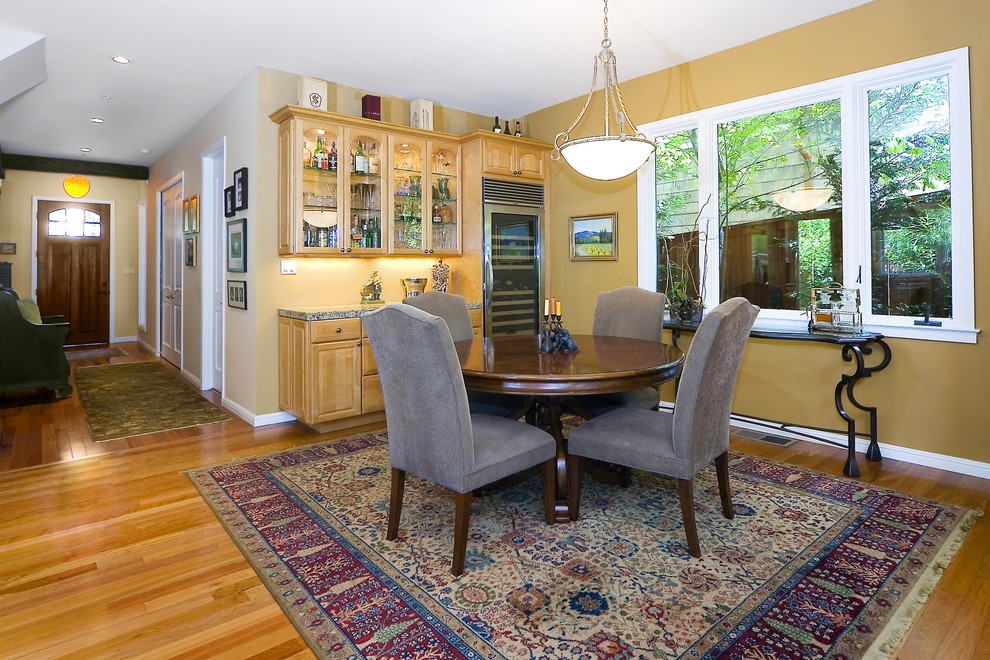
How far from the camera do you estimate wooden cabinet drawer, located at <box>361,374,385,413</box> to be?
4156mm

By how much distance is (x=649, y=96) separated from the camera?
4523mm

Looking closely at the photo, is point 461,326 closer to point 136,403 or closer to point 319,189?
point 319,189

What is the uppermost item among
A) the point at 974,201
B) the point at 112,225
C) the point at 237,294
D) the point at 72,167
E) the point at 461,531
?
the point at 72,167

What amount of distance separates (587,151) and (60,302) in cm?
869

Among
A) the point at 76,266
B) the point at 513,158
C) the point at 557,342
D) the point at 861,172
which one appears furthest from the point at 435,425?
the point at 76,266

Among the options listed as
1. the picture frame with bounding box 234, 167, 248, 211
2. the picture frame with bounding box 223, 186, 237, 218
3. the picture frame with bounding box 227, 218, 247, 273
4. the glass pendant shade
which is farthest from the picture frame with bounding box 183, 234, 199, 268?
the glass pendant shade

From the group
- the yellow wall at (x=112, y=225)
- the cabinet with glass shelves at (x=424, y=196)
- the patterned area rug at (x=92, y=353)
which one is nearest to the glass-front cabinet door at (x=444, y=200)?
the cabinet with glass shelves at (x=424, y=196)

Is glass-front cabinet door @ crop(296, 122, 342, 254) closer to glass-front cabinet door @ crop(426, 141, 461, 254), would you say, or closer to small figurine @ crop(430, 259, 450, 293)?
glass-front cabinet door @ crop(426, 141, 461, 254)

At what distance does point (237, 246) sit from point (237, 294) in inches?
15.1

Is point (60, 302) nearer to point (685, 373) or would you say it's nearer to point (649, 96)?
point (649, 96)

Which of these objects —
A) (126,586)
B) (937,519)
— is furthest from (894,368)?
(126,586)

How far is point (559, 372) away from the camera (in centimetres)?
229

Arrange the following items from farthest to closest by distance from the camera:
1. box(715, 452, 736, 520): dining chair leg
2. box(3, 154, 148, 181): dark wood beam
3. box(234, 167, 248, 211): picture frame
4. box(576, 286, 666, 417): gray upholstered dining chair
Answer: box(3, 154, 148, 181): dark wood beam < box(234, 167, 248, 211): picture frame < box(576, 286, 666, 417): gray upholstered dining chair < box(715, 452, 736, 520): dining chair leg

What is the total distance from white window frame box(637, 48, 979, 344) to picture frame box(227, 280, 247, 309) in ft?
10.9
